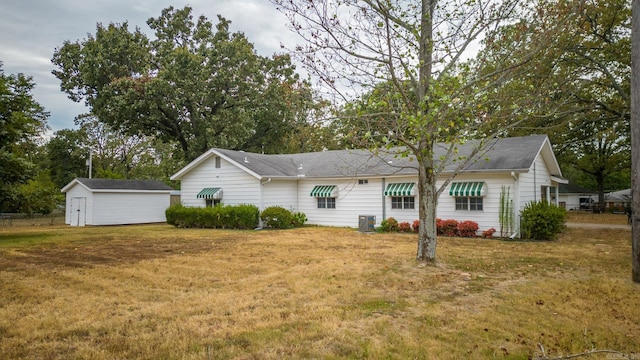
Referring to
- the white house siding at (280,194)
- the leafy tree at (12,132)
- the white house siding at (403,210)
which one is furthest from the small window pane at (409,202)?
the leafy tree at (12,132)

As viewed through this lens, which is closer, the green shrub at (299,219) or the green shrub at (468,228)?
the green shrub at (468,228)

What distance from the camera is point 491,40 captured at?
8.27 metres

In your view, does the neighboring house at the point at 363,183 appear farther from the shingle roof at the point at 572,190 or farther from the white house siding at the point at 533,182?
the shingle roof at the point at 572,190

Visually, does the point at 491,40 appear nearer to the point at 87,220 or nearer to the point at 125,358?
the point at 125,358

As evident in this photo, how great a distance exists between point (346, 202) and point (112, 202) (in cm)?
1491

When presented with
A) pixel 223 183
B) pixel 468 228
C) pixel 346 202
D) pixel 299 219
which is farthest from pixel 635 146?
pixel 223 183

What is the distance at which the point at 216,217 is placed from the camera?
65.0 ft

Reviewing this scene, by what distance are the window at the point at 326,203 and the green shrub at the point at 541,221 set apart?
29.9ft

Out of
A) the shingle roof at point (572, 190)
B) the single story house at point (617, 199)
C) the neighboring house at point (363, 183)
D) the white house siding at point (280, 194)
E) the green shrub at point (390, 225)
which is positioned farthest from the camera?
the shingle roof at point (572, 190)

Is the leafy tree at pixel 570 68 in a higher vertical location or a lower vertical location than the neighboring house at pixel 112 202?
higher

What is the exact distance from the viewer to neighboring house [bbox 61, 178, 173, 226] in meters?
22.9

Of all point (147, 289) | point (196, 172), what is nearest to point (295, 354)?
point (147, 289)

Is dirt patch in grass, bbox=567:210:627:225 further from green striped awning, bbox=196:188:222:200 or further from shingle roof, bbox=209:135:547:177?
green striped awning, bbox=196:188:222:200

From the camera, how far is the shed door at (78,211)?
2314 cm
